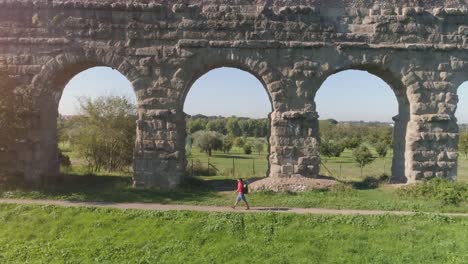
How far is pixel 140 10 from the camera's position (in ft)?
46.8

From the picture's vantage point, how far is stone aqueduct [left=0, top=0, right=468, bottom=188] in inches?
560

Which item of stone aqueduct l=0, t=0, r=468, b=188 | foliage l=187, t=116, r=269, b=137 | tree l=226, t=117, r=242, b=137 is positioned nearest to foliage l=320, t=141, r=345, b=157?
stone aqueduct l=0, t=0, r=468, b=188

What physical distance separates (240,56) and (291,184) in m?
4.69

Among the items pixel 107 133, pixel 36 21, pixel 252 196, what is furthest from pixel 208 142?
pixel 252 196

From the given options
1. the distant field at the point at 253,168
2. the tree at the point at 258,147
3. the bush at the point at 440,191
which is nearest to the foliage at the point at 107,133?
the distant field at the point at 253,168

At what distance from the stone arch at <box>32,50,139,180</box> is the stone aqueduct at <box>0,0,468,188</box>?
0.05 m

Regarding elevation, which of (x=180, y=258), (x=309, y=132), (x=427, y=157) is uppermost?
(x=309, y=132)

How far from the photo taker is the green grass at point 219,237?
9273 millimetres

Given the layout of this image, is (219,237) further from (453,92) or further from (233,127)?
(233,127)

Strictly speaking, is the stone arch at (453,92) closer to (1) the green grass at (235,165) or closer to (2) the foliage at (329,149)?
(1) the green grass at (235,165)

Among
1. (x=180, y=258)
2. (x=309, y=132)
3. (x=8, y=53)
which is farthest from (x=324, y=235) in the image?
(x=8, y=53)

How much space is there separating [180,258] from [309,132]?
7.05m

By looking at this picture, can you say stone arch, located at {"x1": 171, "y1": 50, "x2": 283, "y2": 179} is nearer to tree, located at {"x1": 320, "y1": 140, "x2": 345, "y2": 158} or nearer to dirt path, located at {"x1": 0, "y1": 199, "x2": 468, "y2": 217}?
dirt path, located at {"x1": 0, "y1": 199, "x2": 468, "y2": 217}

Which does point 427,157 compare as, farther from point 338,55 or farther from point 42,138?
point 42,138
